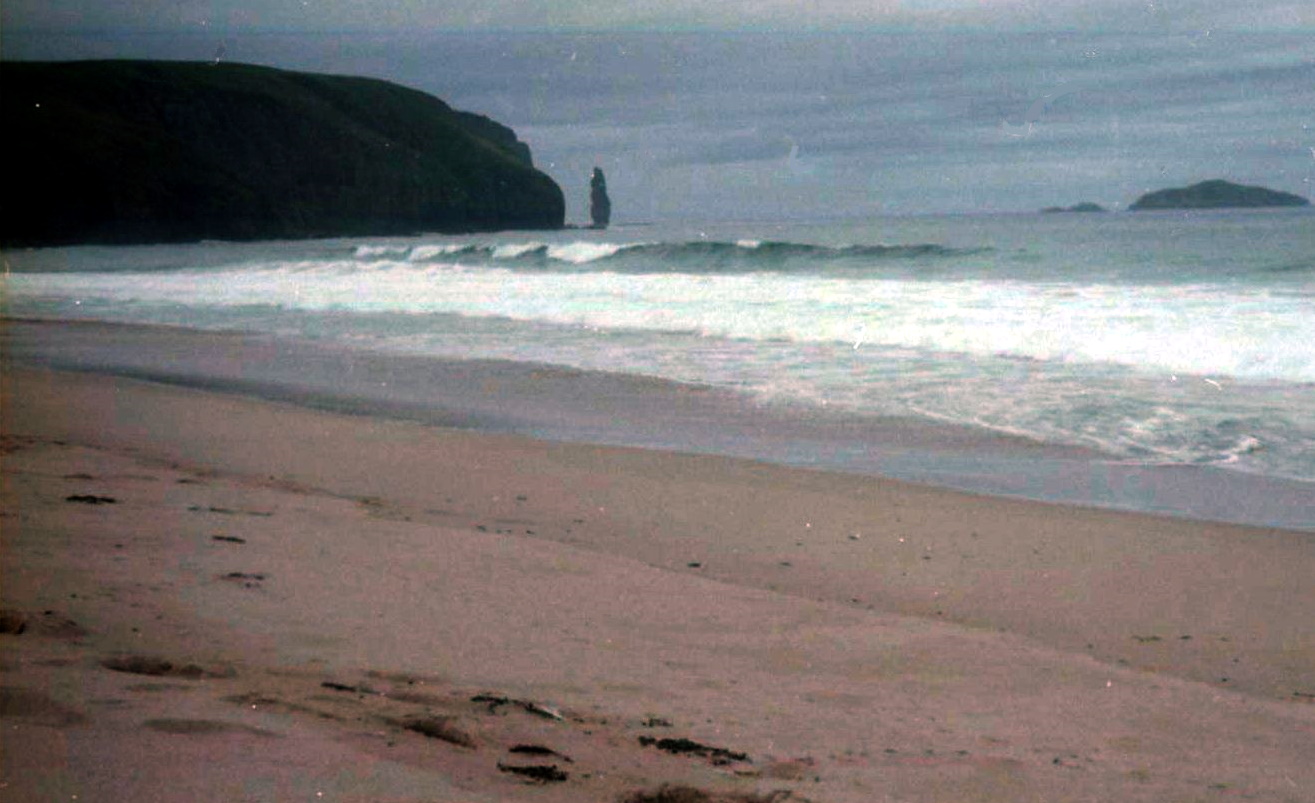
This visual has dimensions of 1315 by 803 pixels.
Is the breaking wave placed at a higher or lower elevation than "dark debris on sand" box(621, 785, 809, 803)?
higher

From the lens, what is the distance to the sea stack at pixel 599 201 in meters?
134

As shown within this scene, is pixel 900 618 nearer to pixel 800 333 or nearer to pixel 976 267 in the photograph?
pixel 800 333

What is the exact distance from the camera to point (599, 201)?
5281 inches

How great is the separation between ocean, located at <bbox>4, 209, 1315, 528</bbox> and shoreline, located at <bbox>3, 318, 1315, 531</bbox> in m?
0.04

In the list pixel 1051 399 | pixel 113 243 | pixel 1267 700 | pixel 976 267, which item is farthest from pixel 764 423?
pixel 113 243

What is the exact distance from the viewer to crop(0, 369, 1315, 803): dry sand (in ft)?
9.15

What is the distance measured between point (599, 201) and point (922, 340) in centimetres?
12087

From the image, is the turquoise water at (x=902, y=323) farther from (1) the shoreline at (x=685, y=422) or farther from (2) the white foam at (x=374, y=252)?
(2) the white foam at (x=374, y=252)

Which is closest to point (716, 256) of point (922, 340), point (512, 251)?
point (512, 251)

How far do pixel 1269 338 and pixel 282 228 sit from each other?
291ft

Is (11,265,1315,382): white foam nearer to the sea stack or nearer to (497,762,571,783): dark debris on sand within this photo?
(497,762,571,783): dark debris on sand

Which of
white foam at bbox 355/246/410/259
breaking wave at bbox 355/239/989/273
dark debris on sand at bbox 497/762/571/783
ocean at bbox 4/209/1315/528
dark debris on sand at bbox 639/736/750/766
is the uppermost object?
white foam at bbox 355/246/410/259

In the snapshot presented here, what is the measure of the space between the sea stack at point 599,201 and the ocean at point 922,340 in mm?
100200

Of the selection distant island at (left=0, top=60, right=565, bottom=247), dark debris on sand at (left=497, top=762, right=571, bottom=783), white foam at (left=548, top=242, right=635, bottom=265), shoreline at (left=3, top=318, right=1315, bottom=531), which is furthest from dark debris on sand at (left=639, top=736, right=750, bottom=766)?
distant island at (left=0, top=60, right=565, bottom=247)
